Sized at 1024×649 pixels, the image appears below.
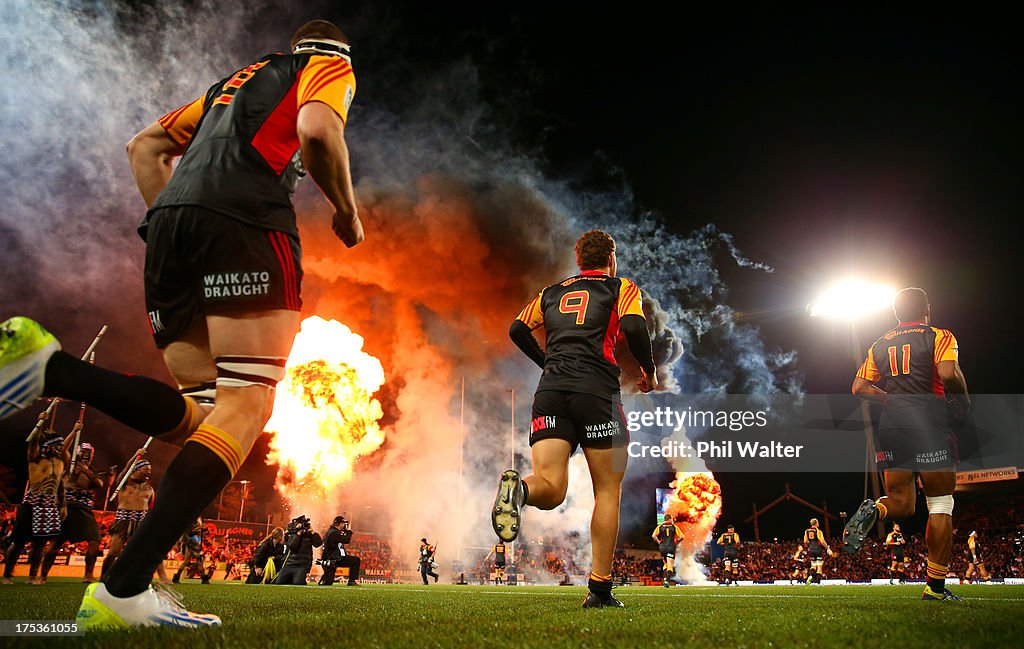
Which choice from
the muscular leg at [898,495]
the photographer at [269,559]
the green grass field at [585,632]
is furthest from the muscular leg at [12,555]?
the muscular leg at [898,495]

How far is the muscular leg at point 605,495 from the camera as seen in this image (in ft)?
13.6

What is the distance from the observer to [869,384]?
5.93 metres

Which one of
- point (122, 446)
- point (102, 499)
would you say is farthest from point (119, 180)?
point (102, 499)

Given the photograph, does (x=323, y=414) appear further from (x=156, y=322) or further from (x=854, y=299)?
(x=156, y=322)

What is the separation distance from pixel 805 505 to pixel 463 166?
29.6 m

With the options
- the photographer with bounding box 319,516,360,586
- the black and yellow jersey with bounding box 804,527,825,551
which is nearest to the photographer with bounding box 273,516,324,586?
the photographer with bounding box 319,516,360,586

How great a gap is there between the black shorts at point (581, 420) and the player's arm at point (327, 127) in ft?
7.01

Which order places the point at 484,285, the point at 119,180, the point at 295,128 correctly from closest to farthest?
1. the point at 295,128
2. the point at 119,180
3. the point at 484,285

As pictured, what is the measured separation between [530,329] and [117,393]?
323cm

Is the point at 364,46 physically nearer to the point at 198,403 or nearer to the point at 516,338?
the point at 516,338

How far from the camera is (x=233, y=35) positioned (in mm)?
29797

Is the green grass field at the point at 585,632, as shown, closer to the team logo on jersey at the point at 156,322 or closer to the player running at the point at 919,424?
the team logo on jersey at the point at 156,322

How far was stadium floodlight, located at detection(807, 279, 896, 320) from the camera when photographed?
99.7ft

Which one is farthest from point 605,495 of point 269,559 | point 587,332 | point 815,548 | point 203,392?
point 815,548
